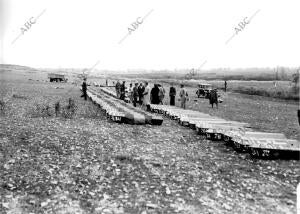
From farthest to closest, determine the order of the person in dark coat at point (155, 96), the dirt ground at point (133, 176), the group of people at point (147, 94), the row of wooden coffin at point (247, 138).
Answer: the person in dark coat at point (155, 96) → the group of people at point (147, 94) → the row of wooden coffin at point (247, 138) → the dirt ground at point (133, 176)

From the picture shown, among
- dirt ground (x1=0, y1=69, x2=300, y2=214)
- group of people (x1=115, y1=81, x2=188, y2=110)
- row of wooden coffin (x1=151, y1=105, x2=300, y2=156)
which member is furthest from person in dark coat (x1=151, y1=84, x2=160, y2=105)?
dirt ground (x1=0, y1=69, x2=300, y2=214)

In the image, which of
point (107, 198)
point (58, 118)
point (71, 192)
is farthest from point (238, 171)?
point (58, 118)

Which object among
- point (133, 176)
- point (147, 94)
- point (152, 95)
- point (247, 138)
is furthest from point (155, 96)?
point (133, 176)

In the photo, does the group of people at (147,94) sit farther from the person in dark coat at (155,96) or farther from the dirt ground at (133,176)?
the dirt ground at (133,176)

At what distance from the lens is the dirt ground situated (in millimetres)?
6875

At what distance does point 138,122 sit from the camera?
16.6 m

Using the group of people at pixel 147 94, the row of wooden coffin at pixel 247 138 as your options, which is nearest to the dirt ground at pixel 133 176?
the row of wooden coffin at pixel 247 138

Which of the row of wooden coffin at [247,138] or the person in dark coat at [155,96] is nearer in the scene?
the row of wooden coffin at [247,138]

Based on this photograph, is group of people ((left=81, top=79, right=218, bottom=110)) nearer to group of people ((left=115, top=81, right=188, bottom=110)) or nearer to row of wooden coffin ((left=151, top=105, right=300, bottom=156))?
group of people ((left=115, top=81, right=188, bottom=110))

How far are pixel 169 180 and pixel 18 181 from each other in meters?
3.47

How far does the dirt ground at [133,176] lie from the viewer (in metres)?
6.88

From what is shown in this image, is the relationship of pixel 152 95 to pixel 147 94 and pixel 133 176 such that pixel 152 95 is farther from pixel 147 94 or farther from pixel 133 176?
pixel 133 176

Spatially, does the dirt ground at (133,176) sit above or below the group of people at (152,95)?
below

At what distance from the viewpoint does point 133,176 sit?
852cm
